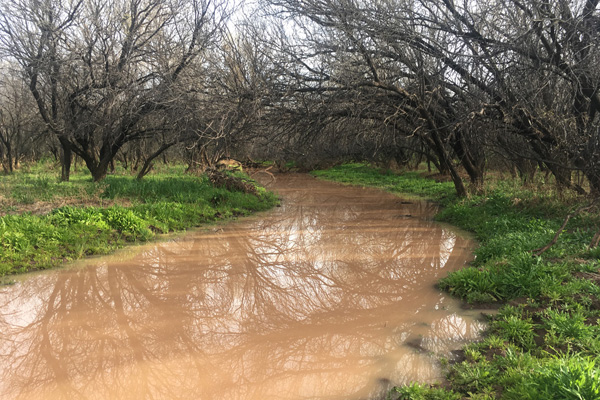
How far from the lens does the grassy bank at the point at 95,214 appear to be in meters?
7.33

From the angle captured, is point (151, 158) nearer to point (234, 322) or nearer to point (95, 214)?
point (95, 214)

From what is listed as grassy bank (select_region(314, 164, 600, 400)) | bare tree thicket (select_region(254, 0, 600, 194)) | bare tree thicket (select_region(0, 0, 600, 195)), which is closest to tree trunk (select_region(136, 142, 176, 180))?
bare tree thicket (select_region(0, 0, 600, 195))

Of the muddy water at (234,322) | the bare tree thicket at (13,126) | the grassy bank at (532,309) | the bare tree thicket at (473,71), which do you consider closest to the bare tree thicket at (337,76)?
the bare tree thicket at (473,71)

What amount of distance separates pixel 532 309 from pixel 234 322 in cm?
358

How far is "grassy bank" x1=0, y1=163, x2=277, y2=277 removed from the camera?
7332 mm

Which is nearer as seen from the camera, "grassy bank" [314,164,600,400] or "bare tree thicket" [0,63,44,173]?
"grassy bank" [314,164,600,400]

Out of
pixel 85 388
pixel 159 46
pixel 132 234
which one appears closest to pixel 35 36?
pixel 159 46

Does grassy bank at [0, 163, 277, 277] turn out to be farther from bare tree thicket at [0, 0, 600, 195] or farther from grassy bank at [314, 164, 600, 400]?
grassy bank at [314, 164, 600, 400]

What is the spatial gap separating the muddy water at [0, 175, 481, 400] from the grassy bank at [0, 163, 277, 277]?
59 cm

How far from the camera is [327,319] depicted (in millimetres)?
5184

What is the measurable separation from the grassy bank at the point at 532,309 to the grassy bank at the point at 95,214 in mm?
6485

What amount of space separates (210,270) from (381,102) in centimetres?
710

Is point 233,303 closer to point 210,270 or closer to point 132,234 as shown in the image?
point 210,270

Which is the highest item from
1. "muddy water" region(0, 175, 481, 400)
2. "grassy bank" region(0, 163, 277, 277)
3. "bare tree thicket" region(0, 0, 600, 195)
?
"bare tree thicket" region(0, 0, 600, 195)
